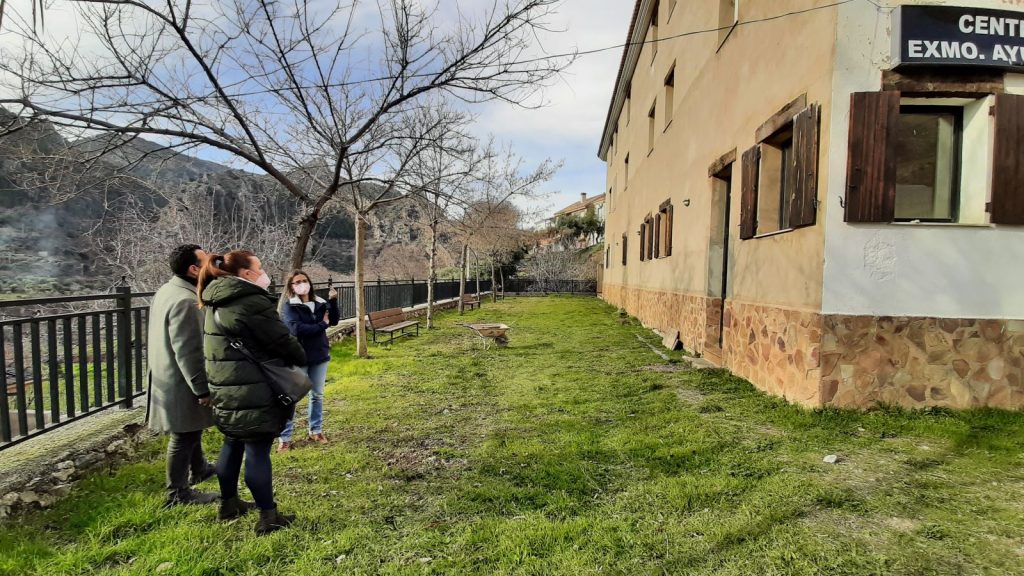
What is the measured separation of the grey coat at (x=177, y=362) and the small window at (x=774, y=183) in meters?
6.44

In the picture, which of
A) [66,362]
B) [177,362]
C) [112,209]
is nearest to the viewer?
[177,362]

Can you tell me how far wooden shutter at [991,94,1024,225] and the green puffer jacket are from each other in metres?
6.47

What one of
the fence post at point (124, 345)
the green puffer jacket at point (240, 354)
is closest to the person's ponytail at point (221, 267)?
the green puffer jacket at point (240, 354)

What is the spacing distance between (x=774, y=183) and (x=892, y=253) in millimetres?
1915

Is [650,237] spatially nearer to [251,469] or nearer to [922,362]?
[922,362]

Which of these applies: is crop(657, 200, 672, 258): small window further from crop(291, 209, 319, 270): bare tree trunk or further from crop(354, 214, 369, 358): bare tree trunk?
crop(291, 209, 319, 270): bare tree trunk

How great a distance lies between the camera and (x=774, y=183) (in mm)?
6289

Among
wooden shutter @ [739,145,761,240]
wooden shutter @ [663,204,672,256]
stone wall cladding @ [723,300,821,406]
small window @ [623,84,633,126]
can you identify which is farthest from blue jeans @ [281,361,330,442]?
small window @ [623,84,633,126]

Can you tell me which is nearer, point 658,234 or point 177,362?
point 177,362

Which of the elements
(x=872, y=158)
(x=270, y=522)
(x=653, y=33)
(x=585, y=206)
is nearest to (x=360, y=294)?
(x=270, y=522)

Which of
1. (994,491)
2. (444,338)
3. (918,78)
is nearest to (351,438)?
(994,491)

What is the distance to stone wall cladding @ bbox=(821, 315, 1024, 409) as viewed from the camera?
15.1 ft

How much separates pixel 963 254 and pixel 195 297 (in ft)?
22.3

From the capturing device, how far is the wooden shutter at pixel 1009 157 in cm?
450
